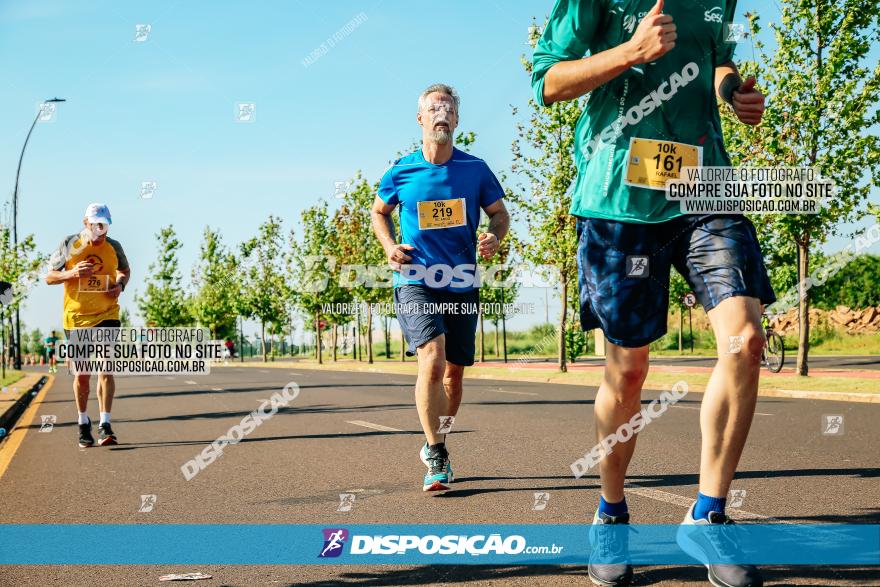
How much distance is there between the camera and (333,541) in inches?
167

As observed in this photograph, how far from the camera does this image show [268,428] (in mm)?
10250

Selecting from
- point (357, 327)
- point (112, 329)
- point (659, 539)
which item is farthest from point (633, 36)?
point (357, 327)

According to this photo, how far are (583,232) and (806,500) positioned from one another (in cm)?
250

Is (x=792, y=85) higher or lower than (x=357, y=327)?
higher

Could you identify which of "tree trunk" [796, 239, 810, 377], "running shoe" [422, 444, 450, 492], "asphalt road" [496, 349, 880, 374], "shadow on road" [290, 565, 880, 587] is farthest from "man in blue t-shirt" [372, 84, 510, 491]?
"asphalt road" [496, 349, 880, 374]

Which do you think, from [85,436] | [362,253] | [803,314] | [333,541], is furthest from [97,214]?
[362,253]

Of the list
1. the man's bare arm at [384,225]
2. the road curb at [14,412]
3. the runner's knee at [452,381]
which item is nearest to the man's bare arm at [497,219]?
the man's bare arm at [384,225]

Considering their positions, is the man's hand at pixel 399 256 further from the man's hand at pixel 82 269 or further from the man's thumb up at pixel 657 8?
the man's hand at pixel 82 269

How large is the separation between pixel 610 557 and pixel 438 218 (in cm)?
293

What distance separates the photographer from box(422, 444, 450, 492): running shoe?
17.9 feet

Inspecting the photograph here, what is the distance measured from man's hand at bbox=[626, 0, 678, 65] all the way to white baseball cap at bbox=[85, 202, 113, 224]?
674 centimetres

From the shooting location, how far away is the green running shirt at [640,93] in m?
3.29

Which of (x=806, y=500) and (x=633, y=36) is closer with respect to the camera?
(x=633, y=36)

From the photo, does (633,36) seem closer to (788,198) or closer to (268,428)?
(268,428)
